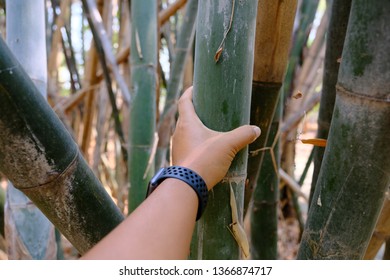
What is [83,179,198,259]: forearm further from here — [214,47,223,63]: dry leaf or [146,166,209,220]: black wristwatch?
[214,47,223,63]: dry leaf

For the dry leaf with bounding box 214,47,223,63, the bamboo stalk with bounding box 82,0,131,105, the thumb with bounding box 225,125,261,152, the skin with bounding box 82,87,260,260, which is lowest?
the bamboo stalk with bounding box 82,0,131,105

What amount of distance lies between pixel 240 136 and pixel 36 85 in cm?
43

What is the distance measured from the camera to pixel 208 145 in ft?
1.75

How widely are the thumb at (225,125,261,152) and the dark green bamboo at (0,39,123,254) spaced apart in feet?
0.56

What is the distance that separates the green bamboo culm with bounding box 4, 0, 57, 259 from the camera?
779 millimetres

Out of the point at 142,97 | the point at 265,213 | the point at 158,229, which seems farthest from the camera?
the point at 142,97

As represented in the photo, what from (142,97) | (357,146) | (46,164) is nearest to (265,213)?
(142,97)

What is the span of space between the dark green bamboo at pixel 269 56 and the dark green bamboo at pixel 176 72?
0.59m

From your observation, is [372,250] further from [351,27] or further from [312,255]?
[351,27]

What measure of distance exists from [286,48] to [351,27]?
0.53 ft

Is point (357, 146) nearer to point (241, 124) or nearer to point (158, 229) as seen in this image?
point (241, 124)

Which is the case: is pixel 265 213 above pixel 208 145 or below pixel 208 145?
below

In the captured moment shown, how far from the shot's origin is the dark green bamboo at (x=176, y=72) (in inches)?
49.3

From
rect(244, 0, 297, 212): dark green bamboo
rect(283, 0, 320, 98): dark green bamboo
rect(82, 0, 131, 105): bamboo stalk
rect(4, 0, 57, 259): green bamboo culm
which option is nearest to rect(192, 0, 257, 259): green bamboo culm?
rect(244, 0, 297, 212): dark green bamboo
